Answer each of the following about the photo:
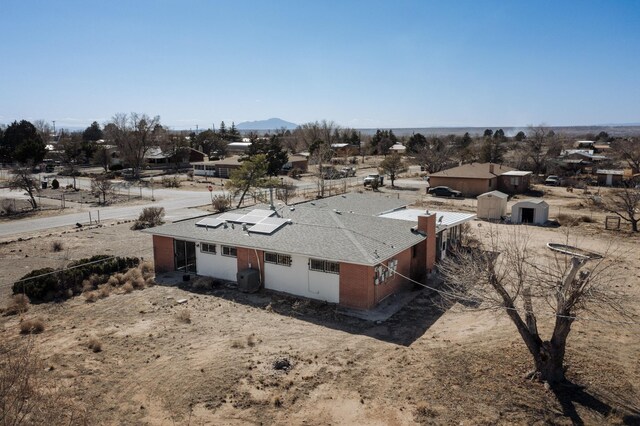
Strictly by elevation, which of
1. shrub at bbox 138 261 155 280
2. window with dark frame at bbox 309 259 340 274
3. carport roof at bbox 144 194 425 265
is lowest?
shrub at bbox 138 261 155 280

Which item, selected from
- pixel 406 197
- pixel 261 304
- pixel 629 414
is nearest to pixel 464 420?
pixel 629 414

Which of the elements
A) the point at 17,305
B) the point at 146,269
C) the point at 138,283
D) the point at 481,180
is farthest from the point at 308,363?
the point at 481,180

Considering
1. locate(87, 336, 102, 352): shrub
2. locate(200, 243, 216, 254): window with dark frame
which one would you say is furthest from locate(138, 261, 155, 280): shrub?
locate(87, 336, 102, 352): shrub

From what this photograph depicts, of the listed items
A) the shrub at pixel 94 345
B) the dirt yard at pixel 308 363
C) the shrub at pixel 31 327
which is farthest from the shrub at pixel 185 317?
the shrub at pixel 31 327

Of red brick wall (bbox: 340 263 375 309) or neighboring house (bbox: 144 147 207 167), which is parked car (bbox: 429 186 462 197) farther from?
neighboring house (bbox: 144 147 207 167)

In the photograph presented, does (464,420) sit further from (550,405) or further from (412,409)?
(550,405)

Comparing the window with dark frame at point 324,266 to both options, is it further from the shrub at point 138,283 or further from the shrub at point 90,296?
the shrub at point 90,296

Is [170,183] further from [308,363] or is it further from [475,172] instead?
[308,363]
